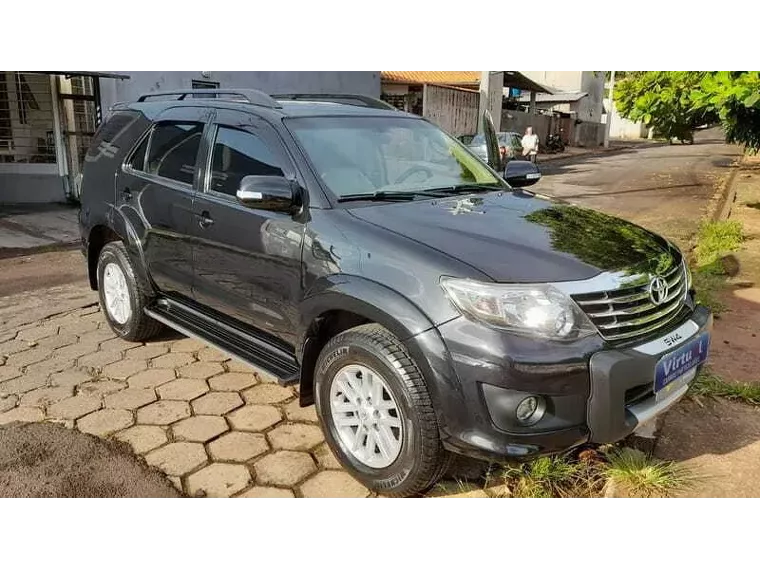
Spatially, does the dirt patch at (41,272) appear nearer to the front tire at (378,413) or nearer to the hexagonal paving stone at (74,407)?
the hexagonal paving stone at (74,407)

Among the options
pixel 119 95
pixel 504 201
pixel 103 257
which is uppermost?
pixel 119 95

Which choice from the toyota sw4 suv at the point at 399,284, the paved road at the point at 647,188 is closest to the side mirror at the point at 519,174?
the toyota sw4 suv at the point at 399,284

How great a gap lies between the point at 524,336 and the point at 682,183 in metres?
16.6

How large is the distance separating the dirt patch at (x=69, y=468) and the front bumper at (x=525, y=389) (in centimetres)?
146

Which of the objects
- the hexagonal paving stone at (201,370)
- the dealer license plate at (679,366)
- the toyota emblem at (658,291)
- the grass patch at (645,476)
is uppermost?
the toyota emblem at (658,291)

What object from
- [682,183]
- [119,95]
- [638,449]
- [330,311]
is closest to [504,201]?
[330,311]

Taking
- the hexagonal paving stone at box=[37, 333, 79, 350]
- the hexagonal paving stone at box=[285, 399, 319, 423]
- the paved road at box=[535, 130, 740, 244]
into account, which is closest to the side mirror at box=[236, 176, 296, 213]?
the hexagonal paving stone at box=[285, 399, 319, 423]

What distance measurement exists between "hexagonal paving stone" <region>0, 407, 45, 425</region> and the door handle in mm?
1465

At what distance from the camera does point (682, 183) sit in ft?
55.7

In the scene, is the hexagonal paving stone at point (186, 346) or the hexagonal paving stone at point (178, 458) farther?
the hexagonal paving stone at point (186, 346)

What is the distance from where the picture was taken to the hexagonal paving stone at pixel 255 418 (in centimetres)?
360

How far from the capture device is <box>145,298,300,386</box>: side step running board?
3.32 meters

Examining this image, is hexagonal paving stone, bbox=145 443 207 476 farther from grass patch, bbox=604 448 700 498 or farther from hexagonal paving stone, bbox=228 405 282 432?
grass patch, bbox=604 448 700 498
